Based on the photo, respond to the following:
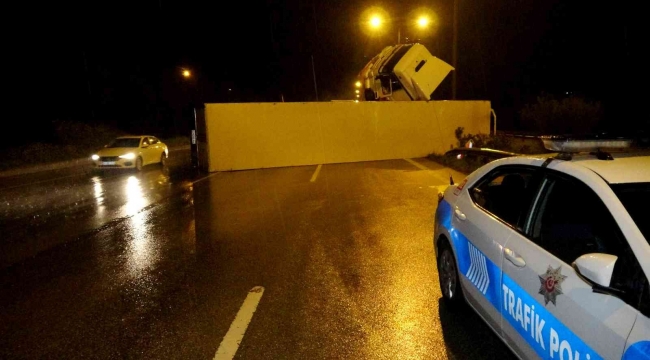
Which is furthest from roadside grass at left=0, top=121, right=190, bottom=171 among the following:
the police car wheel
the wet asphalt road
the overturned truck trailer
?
the police car wheel

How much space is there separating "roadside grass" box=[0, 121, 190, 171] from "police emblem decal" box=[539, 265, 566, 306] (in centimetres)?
2382

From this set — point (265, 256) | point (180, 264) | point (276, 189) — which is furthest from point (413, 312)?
point (276, 189)

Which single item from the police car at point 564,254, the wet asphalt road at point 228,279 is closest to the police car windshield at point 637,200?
the police car at point 564,254

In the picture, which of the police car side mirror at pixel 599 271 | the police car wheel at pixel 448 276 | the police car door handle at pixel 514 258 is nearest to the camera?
the police car side mirror at pixel 599 271

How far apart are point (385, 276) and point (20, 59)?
31.1 meters

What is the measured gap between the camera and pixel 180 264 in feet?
22.3

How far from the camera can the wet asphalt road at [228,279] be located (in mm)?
4344

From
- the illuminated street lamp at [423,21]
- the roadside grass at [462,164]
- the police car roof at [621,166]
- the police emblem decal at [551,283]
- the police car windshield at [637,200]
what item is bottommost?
the roadside grass at [462,164]

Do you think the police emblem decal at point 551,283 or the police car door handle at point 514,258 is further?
the police car door handle at point 514,258

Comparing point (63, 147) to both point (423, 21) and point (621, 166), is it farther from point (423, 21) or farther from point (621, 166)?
point (621, 166)

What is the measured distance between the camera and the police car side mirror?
7.90ft

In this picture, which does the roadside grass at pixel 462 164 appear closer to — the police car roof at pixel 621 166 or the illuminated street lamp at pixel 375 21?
the illuminated street lamp at pixel 375 21

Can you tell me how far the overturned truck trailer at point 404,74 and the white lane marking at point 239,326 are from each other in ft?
50.8

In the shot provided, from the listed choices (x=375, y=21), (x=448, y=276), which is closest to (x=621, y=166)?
(x=448, y=276)
